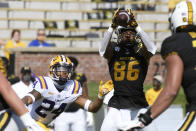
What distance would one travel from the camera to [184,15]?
4.48 m

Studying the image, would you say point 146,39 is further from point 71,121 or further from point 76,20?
point 76,20

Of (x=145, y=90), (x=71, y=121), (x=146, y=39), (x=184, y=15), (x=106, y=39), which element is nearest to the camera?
(x=184, y=15)

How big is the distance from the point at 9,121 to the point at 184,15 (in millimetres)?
1834

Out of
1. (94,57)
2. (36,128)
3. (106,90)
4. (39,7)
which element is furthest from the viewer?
(39,7)

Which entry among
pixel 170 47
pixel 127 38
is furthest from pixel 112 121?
pixel 170 47

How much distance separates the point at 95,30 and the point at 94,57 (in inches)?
77.1

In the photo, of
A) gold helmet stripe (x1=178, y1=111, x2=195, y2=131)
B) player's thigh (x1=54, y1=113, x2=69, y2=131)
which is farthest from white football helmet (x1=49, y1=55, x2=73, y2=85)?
player's thigh (x1=54, y1=113, x2=69, y2=131)

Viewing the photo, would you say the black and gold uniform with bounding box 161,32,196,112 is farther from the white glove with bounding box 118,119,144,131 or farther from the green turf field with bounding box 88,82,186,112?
the green turf field with bounding box 88,82,186,112

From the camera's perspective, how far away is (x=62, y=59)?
6.25 meters

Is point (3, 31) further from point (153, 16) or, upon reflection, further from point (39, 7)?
point (153, 16)

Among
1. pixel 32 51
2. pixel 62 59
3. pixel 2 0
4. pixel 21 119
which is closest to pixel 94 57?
pixel 32 51

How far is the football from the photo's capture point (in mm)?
5650

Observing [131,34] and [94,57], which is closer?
[131,34]

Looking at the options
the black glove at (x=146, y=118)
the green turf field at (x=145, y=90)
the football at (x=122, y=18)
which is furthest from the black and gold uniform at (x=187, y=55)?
the green turf field at (x=145, y=90)
